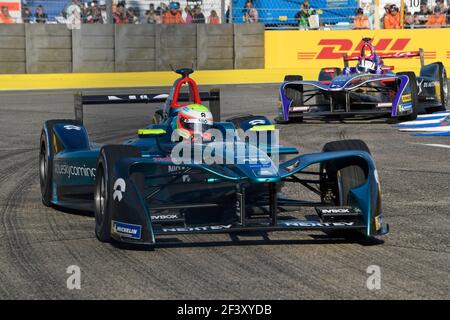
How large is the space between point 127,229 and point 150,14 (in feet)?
65.1

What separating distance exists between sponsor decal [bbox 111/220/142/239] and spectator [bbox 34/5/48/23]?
19.3 meters

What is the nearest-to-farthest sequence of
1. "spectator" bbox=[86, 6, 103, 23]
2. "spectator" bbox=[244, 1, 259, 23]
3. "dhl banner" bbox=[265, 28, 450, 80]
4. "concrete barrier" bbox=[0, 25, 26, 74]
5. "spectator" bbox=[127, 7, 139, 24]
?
"concrete barrier" bbox=[0, 25, 26, 74]
"spectator" bbox=[86, 6, 103, 23]
"spectator" bbox=[127, 7, 139, 24]
"spectator" bbox=[244, 1, 259, 23]
"dhl banner" bbox=[265, 28, 450, 80]

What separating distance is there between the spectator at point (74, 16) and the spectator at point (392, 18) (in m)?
9.10

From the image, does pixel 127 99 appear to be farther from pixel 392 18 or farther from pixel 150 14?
pixel 392 18

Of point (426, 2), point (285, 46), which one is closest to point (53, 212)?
point (285, 46)

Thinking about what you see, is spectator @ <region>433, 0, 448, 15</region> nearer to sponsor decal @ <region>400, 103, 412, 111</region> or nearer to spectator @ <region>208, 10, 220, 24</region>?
spectator @ <region>208, 10, 220, 24</region>

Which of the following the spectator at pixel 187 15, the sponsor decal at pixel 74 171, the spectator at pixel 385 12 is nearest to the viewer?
the sponsor decal at pixel 74 171

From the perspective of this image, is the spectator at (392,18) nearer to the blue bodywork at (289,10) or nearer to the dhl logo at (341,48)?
the dhl logo at (341,48)

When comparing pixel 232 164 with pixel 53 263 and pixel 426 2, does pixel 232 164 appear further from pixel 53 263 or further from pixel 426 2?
pixel 426 2

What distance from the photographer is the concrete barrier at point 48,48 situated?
24797 mm

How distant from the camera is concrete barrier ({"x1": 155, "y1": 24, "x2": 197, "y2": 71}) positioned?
2589cm

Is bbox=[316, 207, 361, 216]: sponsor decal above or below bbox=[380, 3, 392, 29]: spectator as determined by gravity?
below

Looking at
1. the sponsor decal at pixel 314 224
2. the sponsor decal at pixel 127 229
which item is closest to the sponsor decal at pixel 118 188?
the sponsor decal at pixel 127 229

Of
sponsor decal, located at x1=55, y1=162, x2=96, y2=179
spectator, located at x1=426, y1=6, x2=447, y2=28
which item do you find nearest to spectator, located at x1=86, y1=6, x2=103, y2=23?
spectator, located at x1=426, y1=6, x2=447, y2=28
